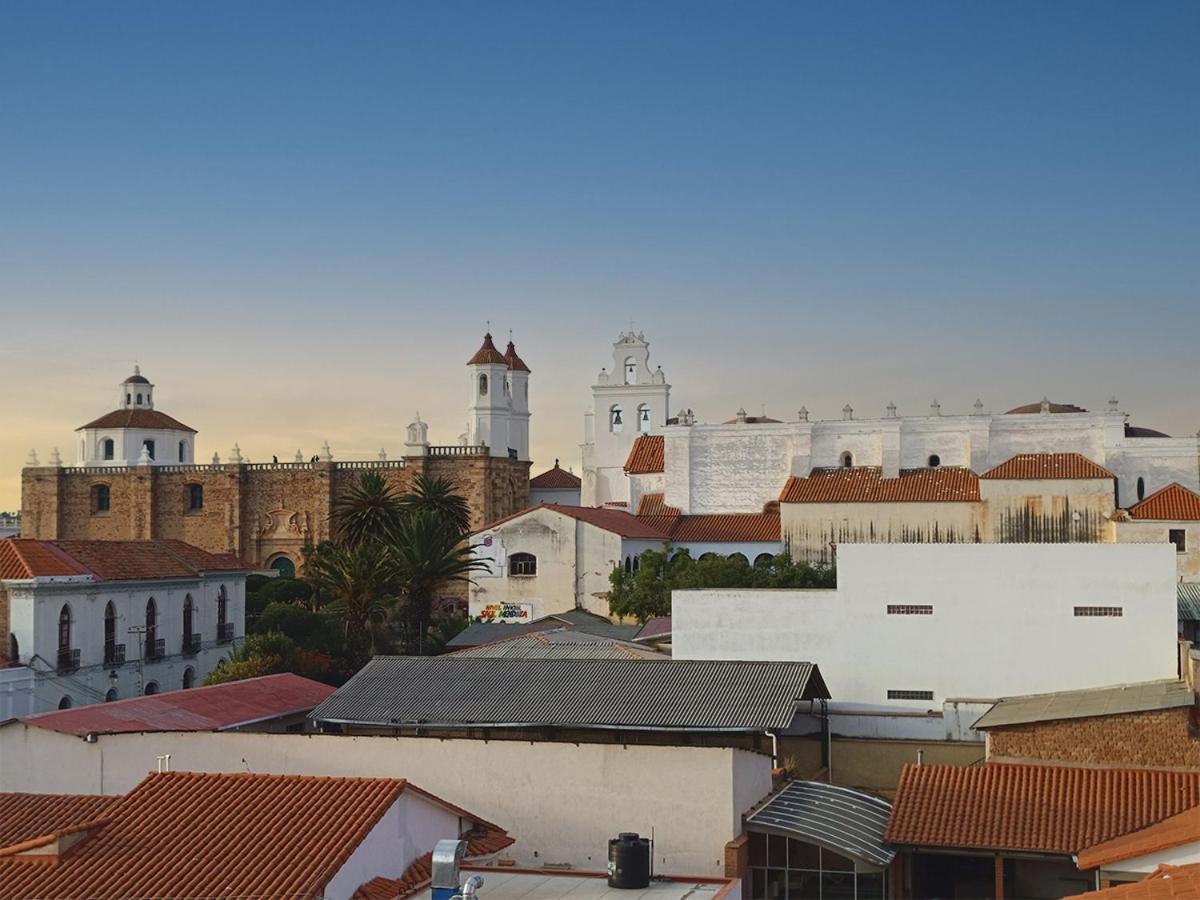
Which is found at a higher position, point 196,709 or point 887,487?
point 887,487

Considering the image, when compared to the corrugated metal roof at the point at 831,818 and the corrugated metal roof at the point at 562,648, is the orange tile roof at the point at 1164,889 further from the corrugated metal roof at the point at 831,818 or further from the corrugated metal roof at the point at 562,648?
the corrugated metal roof at the point at 562,648

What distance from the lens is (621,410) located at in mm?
65625

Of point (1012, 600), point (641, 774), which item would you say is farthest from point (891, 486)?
point (641, 774)

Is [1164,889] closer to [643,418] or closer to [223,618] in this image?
[223,618]

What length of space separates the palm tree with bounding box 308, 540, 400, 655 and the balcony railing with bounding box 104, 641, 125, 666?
6.67 m

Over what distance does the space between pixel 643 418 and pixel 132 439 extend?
1115 inches

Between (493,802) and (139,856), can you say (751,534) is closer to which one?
(493,802)

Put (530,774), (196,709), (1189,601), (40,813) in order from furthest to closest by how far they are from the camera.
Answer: (1189,601), (196,709), (530,774), (40,813)

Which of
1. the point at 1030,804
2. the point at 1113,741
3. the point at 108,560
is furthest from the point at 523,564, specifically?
the point at 1030,804

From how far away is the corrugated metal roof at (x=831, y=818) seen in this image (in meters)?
19.2

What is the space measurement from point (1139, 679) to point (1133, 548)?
2384 mm

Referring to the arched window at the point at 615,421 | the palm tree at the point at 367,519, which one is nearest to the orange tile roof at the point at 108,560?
the palm tree at the point at 367,519

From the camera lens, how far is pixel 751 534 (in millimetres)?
48656

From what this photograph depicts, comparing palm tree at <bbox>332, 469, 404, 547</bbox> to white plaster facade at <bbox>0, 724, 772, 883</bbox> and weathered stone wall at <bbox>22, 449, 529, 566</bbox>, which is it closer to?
weathered stone wall at <bbox>22, 449, 529, 566</bbox>
